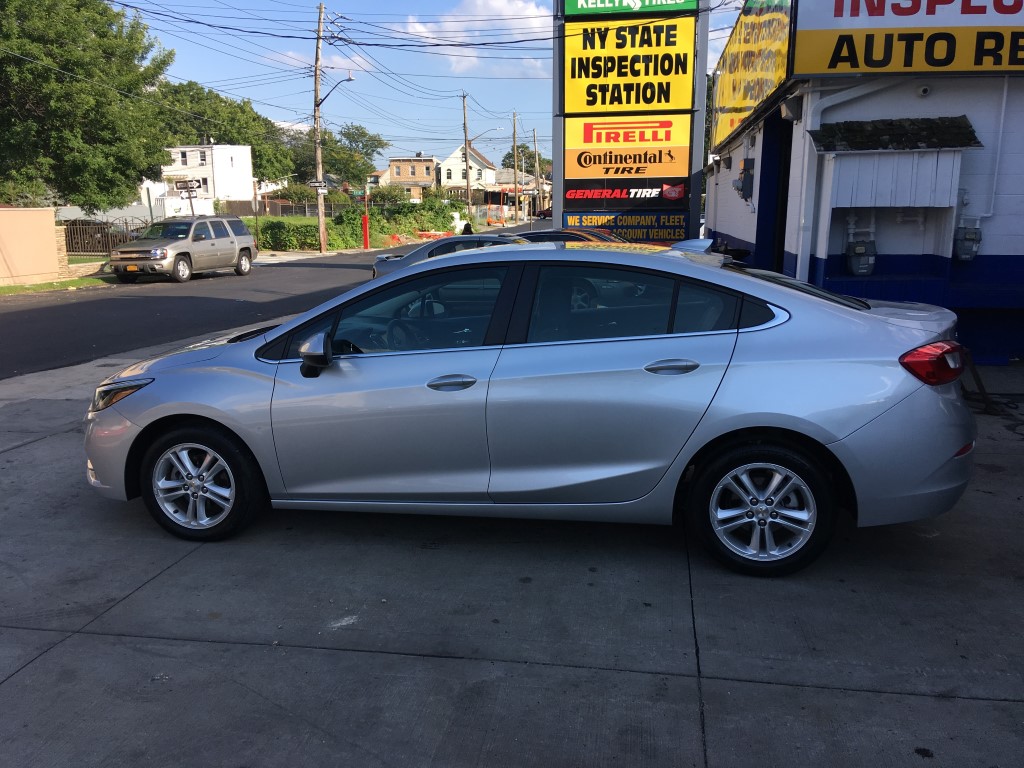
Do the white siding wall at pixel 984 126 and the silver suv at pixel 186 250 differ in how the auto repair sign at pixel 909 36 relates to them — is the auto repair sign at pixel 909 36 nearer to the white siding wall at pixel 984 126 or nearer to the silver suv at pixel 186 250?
the white siding wall at pixel 984 126

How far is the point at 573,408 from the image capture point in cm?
412

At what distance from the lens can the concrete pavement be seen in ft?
9.68

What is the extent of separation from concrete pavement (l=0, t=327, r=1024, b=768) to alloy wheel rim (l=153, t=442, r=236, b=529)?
19 cm

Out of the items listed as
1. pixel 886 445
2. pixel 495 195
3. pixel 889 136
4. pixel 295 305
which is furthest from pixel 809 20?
pixel 495 195

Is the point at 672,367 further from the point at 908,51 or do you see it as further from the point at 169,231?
the point at 169,231

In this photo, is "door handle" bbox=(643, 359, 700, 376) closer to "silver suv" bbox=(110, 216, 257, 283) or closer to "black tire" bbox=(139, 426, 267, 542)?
"black tire" bbox=(139, 426, 267, 542)

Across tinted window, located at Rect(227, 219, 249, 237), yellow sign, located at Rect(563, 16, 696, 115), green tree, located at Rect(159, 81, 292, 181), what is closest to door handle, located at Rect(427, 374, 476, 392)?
yellow sign, located at Rect(563, 16, 696, 115)

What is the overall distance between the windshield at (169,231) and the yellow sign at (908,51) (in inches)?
768

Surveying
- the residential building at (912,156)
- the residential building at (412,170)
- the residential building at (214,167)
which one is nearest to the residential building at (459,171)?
the residential building at (412,170)

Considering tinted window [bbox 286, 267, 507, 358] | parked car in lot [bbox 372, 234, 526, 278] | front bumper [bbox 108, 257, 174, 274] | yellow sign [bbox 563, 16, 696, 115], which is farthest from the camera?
front bumper [bbox 108, 257, 174, 274]

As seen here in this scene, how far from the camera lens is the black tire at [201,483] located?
4570 mm

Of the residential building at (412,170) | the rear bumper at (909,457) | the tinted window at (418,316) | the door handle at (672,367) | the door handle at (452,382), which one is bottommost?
the rear bumper at (909,457)

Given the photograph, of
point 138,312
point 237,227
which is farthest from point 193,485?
point 237,227

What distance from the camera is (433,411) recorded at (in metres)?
4.26
